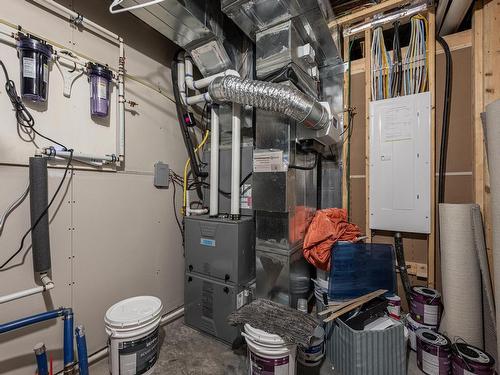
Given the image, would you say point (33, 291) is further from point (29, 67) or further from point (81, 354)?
point (29, 67)

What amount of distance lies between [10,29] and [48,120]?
0.47 meters

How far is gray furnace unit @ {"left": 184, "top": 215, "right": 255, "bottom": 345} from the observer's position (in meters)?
1.75

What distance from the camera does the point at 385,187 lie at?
80.4 inches

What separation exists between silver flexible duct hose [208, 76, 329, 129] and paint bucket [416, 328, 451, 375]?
5.08ft

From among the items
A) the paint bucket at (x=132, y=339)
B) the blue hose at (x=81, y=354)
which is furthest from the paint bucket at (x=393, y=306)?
the blue hose at (x=81, y=354)

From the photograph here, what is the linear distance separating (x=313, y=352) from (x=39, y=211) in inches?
74.0

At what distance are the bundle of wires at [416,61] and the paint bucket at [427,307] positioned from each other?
1645 millimetres

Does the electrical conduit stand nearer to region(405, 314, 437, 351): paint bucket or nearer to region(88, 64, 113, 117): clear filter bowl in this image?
region(88, 64, 113, 117): clear filter bowl

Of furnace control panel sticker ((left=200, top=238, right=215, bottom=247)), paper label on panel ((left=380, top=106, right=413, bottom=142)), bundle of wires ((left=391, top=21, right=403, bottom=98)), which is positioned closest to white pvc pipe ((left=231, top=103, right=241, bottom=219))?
furnace control panel sticker ((left=200, top=238, right=215, bottom=247))

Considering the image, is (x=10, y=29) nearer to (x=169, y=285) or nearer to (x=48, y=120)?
(x=48, y=120)

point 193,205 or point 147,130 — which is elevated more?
point 147,130

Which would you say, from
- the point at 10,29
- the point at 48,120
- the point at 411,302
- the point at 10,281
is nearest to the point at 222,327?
the point at 10,281

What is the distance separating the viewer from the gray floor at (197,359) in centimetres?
149

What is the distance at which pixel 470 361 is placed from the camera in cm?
126
